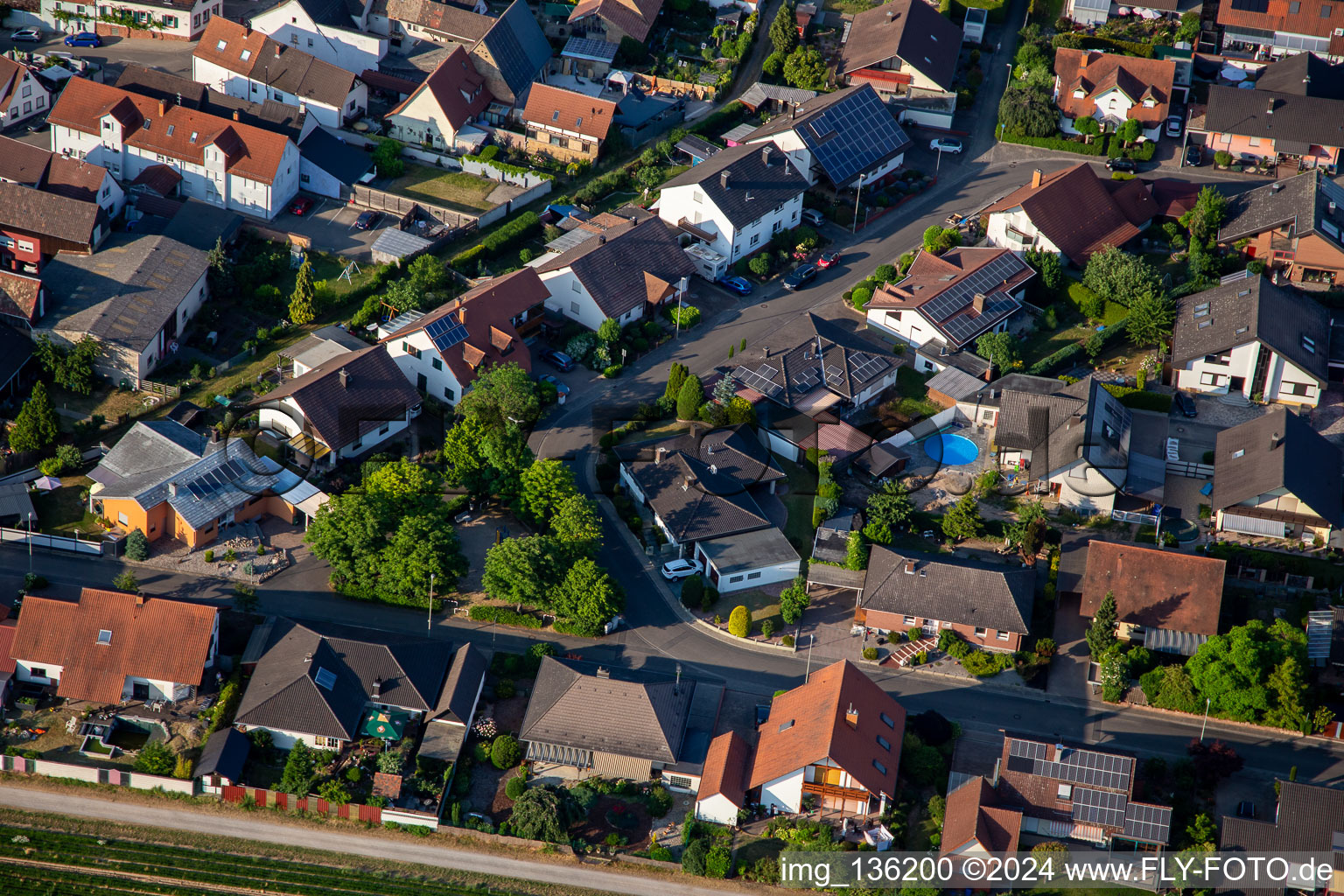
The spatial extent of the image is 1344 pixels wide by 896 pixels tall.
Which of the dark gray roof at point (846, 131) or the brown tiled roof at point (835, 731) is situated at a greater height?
→ the dark gray roof at point (846, 131)

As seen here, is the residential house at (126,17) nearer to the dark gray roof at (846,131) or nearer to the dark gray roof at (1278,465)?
the dark gray roof at (846,131)

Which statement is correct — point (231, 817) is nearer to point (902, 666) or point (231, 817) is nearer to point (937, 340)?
point (902, 666)

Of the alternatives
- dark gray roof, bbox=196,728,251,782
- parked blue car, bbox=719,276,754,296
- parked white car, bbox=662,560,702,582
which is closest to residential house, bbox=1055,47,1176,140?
parked blue car, bbox=719,276,754,296

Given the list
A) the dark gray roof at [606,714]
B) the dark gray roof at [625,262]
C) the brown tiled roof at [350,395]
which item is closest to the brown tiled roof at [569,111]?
the dark gray roof at [625,262]

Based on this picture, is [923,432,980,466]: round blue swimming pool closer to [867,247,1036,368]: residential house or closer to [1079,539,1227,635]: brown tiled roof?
[867,247,1036,368]: residential house

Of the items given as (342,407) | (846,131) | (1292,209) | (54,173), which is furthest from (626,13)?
(1292,209)

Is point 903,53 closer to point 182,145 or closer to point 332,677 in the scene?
point 182,145

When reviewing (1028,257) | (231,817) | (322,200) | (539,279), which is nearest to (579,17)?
(322,200)
